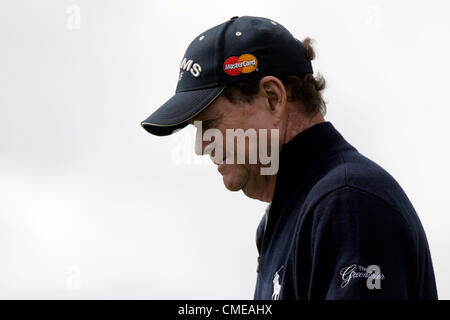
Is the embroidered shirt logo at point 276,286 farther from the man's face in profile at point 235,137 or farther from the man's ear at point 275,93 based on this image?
the man's ear at point 275,93

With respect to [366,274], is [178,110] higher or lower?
higher

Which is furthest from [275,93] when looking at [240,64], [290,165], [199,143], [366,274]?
[366,274]

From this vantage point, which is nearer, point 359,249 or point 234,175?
point 359,249

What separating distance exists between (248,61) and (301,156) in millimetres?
477

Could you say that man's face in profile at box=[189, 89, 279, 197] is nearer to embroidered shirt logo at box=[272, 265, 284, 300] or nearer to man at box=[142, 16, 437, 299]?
man at box=[142, 16, 437, 299]

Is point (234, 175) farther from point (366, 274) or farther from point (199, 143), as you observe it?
point (366, 274)

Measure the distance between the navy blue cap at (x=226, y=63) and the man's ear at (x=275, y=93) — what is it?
4 centimetres

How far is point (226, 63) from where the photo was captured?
3.02 m

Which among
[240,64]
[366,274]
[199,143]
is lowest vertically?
[366,274]

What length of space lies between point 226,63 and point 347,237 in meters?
1.06
